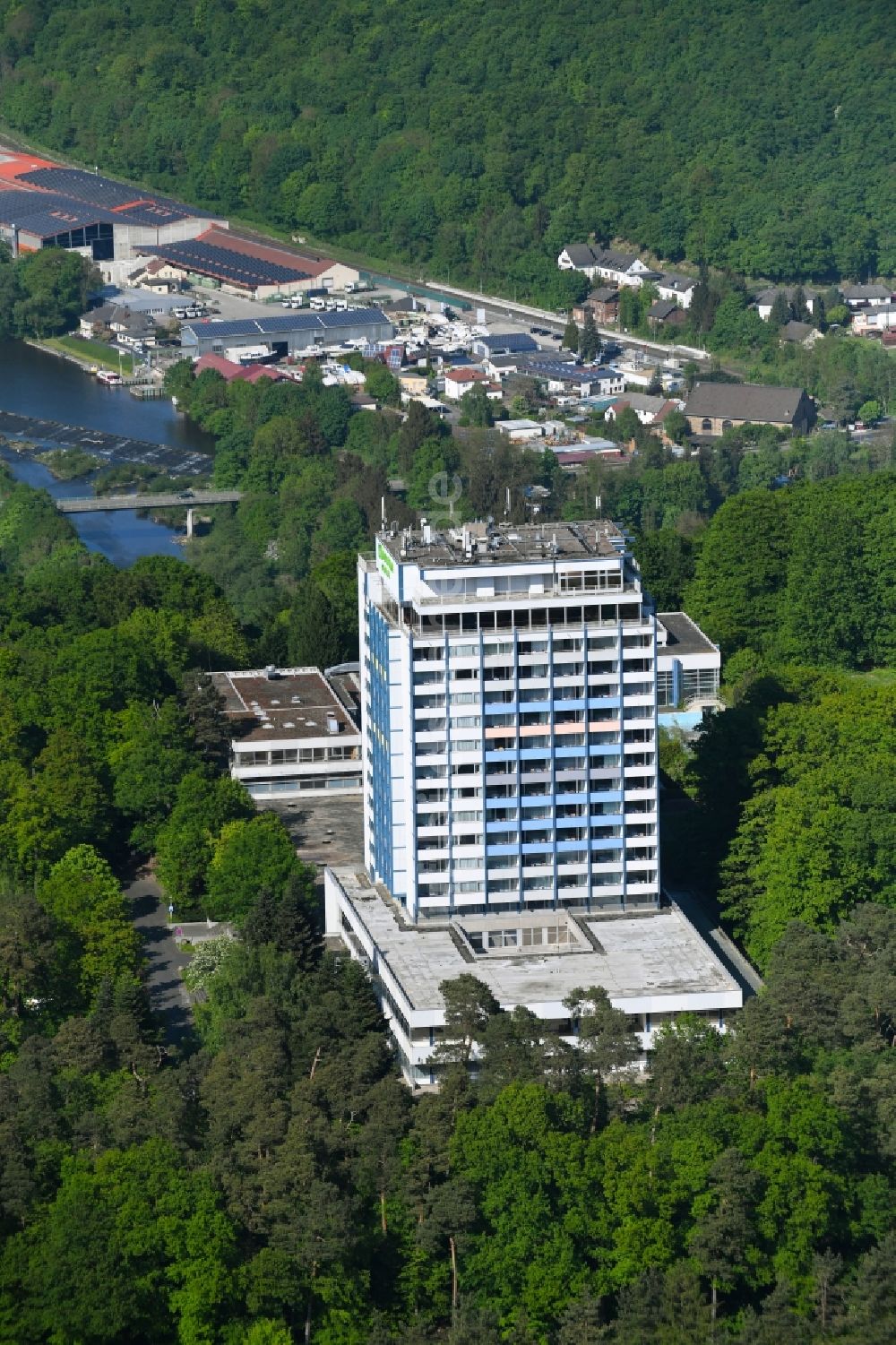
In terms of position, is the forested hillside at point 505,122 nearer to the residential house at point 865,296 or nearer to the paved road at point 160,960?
the residential house at point 865,296

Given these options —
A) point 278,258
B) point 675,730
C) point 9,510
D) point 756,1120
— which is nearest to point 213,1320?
point 756,1120

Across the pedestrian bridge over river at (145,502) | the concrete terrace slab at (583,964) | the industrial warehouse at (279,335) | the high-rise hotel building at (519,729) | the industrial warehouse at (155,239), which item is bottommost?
the industrial warehouse at (155,239)

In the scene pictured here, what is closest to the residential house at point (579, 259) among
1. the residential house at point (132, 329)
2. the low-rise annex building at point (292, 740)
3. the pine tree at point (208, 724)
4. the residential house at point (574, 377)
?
the residential house at point (574, 377)

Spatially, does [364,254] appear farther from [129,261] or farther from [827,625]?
[827,625]

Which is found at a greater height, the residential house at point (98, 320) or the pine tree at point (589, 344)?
the pine tree at point (589, 344)

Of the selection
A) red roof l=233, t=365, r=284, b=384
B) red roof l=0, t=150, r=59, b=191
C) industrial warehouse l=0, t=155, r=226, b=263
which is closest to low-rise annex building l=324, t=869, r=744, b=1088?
red roof l=233, t=365, r=284, b=384

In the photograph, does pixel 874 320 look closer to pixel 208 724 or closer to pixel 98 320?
pixel 98 320
